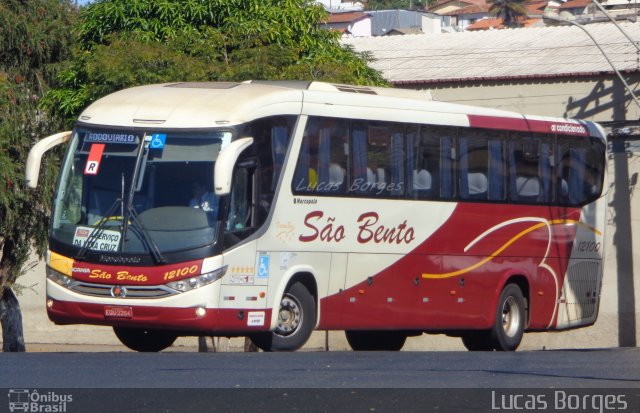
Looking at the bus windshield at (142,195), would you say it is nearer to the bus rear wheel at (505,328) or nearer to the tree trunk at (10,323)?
the bus rear wheel at (505,328)

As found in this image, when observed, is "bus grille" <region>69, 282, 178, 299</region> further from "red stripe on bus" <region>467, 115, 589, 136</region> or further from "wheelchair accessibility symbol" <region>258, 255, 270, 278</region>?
"red stripe on bus" <region>467, 115, 589, 136</region>

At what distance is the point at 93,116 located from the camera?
14.5 metres

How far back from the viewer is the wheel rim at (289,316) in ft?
47.6

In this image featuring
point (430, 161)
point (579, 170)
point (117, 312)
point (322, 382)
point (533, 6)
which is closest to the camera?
point (322, 382)

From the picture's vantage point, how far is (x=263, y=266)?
14102 millimetres

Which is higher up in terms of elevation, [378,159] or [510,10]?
[378,159]

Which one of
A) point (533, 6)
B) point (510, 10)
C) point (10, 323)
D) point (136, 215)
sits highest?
point (136, 215)

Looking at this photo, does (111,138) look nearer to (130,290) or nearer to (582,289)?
(130,290)

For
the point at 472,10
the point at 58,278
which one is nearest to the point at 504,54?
the point at 58,278

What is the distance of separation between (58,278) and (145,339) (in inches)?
72.1

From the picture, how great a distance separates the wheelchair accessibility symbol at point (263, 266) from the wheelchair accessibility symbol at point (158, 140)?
174cm

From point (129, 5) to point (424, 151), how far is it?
661 cm

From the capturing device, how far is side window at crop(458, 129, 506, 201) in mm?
17250

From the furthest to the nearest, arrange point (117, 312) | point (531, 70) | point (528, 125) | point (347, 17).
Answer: point (347, 17) < point (531, 70) < point (528, 125) < point (117, 312)
